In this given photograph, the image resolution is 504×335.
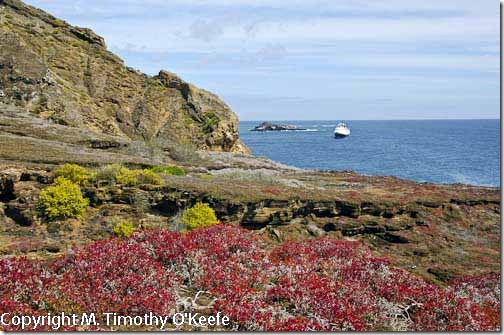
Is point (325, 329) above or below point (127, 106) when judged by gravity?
below

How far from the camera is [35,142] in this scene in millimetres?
23594

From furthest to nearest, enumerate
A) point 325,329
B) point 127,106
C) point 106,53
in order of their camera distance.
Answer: point 106,53 → point 127,106 → point 325,329

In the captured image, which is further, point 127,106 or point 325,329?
point 127,106

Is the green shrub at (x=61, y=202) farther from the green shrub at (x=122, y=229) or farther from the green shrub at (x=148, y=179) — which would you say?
the green shrub at (x=148, y=179)

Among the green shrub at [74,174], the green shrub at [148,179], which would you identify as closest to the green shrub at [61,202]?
the green shrub at [74,174]

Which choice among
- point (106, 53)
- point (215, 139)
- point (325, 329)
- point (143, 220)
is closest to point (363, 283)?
point (325, 329)

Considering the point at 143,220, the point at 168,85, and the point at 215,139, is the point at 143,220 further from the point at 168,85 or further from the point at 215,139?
the point at 168,85

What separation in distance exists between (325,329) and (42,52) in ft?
155

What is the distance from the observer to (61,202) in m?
14.2

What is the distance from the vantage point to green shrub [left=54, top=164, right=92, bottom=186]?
51.7 feet

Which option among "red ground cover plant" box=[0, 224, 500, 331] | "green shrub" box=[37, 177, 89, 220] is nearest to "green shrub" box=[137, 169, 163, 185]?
"green shrub" box=[37, 177, 89, 220]

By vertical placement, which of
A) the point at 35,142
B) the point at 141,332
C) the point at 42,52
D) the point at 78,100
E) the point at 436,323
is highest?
the point at 42,52

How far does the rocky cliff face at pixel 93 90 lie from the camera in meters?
41.1

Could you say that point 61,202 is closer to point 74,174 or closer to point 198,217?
point 74,174
